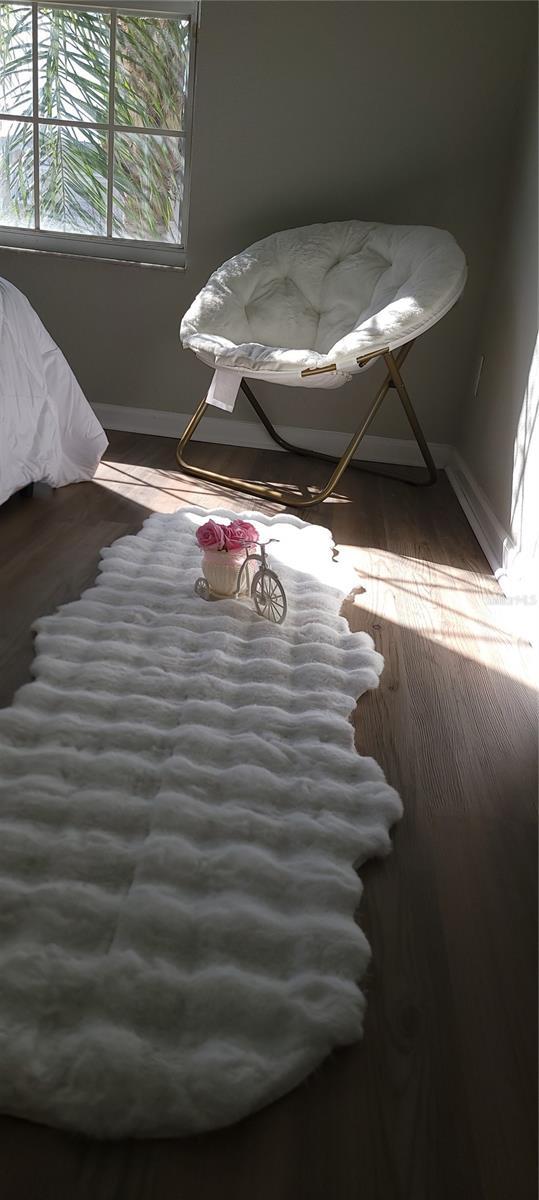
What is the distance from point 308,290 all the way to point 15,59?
1465 millimetres

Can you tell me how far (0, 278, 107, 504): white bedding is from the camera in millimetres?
2318

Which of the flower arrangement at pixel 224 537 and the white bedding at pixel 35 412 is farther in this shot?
the white bedding at pixel 35 412

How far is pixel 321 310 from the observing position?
3.21 meters

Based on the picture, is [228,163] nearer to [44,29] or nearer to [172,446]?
[44,29]

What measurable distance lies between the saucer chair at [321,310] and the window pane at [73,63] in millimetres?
888

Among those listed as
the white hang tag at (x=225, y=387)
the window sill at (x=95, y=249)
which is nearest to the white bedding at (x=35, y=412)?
the white hang tag at (x=225, y=387)

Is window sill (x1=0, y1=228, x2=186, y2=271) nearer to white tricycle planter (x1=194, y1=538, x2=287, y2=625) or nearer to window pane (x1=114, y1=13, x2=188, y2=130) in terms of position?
window pane (x1=114, y1=13, x2=188, y2=130)

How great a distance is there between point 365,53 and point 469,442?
144 centimetres

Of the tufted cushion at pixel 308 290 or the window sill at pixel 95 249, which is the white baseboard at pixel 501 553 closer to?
the tufted cushion at pixel 308 290

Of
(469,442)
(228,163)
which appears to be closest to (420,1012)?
(469,442)

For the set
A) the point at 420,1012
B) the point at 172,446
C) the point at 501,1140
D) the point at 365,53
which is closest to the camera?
the point at 501,1140

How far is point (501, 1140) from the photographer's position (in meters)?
0.87

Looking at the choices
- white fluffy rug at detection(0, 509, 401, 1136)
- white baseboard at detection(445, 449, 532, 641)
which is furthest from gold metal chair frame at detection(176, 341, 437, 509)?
white fluffy rug at detection(0, 509, 401, 1136)

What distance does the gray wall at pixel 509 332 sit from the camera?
2607 mm
